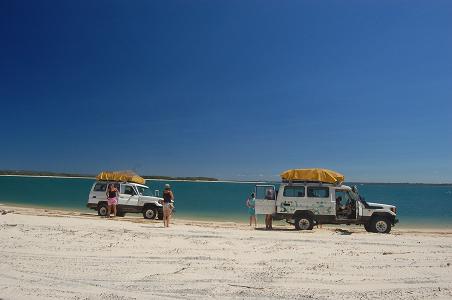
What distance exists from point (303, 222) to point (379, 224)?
3.13 m

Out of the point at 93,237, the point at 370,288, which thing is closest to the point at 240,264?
the point at 370,288

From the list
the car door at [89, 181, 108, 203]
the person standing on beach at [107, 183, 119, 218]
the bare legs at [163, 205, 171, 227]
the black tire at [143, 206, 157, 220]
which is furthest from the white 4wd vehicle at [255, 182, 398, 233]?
the car door at [89, 181, 108, 203]

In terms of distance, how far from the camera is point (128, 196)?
21.7 metres

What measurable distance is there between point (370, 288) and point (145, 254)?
5036 mm

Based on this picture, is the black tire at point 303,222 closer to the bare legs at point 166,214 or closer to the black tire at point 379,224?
the black tire at point 379,224

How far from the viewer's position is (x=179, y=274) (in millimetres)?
7777

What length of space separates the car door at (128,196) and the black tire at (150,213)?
752mm

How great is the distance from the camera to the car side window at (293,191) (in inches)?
671

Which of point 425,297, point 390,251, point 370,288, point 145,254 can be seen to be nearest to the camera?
point 425,297

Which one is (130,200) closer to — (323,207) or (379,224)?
(323,207)

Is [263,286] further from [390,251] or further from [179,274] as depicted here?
[390,251]

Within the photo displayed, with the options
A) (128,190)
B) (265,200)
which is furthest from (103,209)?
(265,200)

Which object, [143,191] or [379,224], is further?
[143,191]

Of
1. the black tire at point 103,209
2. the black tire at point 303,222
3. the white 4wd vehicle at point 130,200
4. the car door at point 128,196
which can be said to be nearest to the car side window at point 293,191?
the black tire at point 303,222
